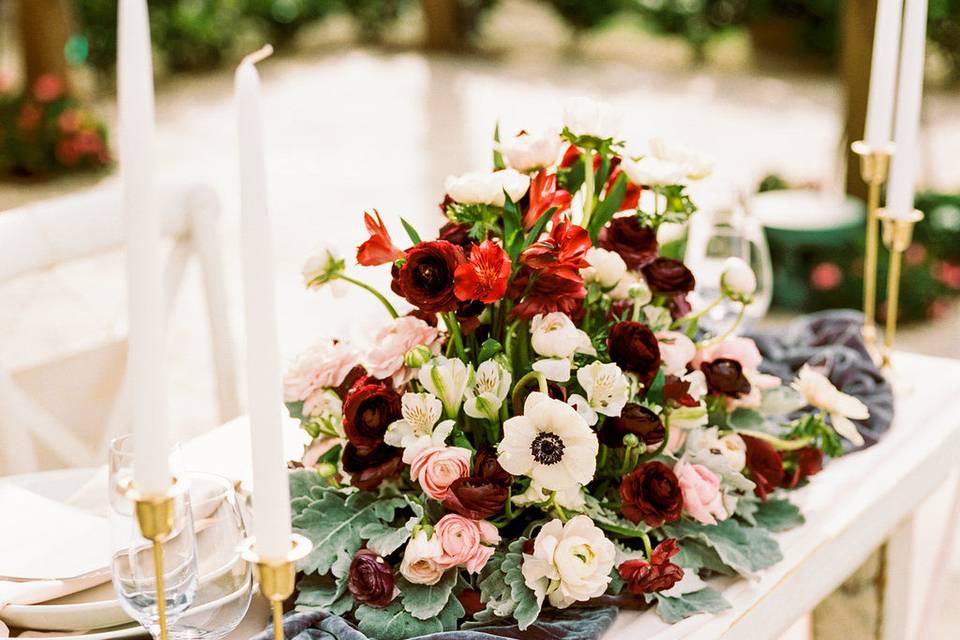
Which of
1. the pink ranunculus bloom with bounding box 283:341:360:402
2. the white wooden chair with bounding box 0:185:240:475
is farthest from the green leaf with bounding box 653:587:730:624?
the white wooden chair with bounding box 0:185:240:475

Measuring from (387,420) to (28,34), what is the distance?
20.0 feet

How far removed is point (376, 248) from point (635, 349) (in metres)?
0.26

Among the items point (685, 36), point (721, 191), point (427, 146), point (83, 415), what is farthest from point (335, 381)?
point (685, 36)

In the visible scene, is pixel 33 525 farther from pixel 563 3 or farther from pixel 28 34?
pixel 563 3

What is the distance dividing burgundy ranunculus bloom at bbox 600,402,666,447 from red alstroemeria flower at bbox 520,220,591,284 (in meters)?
0.13

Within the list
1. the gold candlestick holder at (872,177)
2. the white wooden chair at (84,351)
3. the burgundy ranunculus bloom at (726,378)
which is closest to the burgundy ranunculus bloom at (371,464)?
the burgundy ranunculus bloom at (726,378)

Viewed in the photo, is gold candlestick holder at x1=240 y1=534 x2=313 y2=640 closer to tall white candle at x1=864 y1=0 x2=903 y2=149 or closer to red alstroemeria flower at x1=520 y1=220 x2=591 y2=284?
red alstroemeria flower at x1=520 y1=220 x2=591 y2=284

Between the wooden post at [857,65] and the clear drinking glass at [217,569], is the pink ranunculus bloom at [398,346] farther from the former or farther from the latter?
the wooden post at [857,65]

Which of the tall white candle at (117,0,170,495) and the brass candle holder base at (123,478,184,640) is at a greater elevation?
the tall white candle at (117,0,170,495)

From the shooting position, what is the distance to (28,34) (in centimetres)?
654

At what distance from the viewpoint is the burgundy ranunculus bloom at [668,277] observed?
4.07 ft

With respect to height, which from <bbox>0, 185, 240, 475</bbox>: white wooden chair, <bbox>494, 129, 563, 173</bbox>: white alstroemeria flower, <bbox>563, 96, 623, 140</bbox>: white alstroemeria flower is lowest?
<bbox>0, 185, 240, 475</bbox>: white wooden chair

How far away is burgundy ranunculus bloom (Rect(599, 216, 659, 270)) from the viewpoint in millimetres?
1225

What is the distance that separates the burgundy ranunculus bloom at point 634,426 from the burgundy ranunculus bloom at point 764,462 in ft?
0.59
